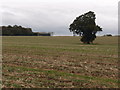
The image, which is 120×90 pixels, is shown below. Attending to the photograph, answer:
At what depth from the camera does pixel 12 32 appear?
118 metres

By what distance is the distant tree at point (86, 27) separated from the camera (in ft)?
212

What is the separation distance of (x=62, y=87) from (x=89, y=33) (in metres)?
58.5

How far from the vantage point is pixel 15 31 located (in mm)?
119312

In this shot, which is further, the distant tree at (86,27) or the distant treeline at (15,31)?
the distant treeline at (15,31)

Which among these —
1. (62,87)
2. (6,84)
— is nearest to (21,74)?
(6,84)

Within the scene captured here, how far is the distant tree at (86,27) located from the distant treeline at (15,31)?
2258 inches

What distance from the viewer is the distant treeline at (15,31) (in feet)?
383

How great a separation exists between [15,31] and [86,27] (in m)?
64.3

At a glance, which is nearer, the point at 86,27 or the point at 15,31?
the point at 86,27

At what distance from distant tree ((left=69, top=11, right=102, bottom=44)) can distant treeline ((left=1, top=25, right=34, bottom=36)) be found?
188ft

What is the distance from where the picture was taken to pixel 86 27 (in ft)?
211

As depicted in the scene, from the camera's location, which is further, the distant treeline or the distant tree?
the distant treeline

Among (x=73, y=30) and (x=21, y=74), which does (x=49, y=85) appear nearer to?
(x=21, y=74)

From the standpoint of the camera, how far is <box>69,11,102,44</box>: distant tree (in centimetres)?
6469
